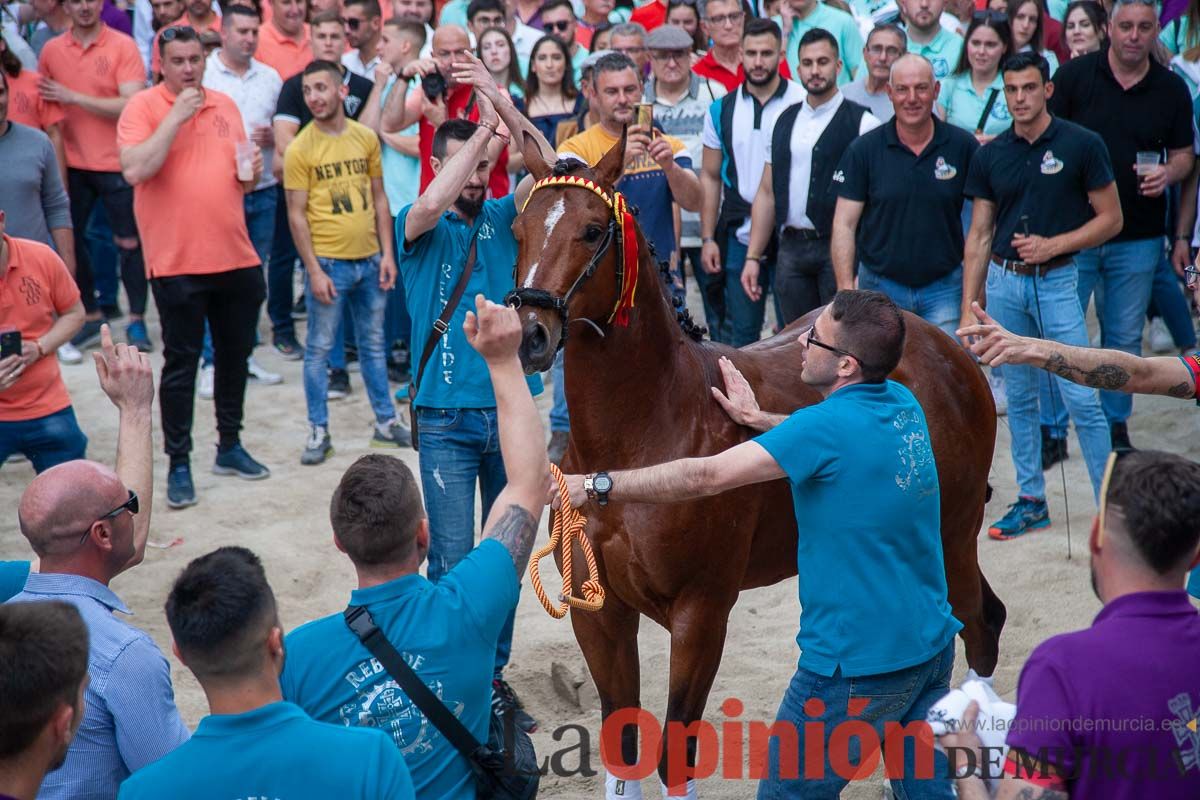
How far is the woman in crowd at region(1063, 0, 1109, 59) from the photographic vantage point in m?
9.41

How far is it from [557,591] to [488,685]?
425cm

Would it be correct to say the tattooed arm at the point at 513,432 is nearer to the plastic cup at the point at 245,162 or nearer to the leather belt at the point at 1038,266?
the leather belt at the point at 1038,266

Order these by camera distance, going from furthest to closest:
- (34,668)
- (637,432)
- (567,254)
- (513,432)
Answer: (637,432)
(567,254)
(513,432)
(34,668)

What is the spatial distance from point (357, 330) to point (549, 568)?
2.61 meters

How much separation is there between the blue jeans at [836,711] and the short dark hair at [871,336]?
88cm

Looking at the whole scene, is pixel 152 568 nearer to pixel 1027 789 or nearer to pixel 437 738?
pixel 437 738

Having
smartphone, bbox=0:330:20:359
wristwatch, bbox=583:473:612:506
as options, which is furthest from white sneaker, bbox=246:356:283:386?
wristwatch, bbox=583:473:612:506

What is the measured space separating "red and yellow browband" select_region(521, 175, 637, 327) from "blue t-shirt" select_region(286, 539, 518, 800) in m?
1.80

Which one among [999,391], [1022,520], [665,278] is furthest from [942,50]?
[665,278]

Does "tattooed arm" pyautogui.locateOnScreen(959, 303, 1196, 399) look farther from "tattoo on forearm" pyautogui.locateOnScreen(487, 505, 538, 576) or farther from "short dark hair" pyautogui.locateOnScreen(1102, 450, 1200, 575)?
"tattoo on forearm" pyautogui.locateOnScreen(487, 505, 538, 576)

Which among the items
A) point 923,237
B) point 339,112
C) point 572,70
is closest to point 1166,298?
point 923,237

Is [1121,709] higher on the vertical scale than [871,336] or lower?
lower

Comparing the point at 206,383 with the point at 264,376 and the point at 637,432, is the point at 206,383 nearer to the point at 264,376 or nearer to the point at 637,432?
the point at 264,376

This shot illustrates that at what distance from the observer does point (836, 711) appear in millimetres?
3701
